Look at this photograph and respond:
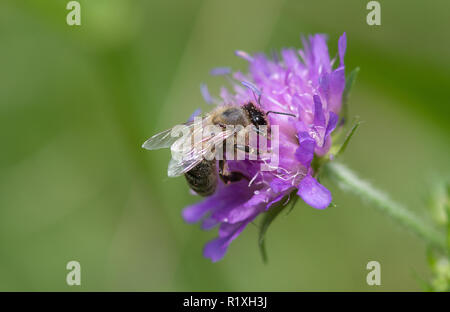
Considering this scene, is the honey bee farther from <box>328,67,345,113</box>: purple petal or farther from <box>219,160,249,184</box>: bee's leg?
<box>328,67,345,113</box>: purple petal

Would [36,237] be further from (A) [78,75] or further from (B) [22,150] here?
(A) [78,75]

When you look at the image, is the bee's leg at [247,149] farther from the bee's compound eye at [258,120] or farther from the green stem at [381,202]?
the green stem at [381,202]

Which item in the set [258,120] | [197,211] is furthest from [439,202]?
[197,211]

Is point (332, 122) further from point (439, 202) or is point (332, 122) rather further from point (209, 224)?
point (439, 202)

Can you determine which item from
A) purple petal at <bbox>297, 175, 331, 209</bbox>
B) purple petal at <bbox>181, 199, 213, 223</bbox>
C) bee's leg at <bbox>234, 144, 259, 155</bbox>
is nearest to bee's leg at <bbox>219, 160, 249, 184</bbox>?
bee's leg at <bbox>234, 144, 259, 155</bbox>
